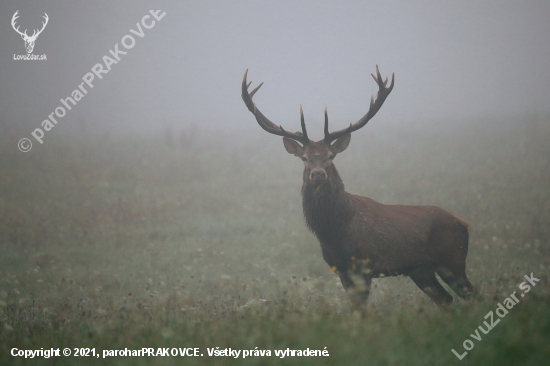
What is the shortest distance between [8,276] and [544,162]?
16084mm

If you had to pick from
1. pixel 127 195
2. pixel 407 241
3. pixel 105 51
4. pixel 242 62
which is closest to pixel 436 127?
pixel 127 195

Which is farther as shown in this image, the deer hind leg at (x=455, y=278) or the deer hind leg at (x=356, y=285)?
the deer hind leg at (x=455, y=278)

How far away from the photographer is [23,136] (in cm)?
2078

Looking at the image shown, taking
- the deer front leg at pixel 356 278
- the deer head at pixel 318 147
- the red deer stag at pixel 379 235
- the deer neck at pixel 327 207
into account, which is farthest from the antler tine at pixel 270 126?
the deer front leg at pixel 356 278

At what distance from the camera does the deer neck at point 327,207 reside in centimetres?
603

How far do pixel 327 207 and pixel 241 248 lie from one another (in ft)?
15.3

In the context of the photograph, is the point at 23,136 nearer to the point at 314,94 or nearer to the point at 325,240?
the point at 325,240

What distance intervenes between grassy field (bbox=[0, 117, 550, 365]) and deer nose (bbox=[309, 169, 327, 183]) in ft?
4.56

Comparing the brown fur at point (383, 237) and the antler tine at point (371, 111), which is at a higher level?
the antler tine at point (371, 111)

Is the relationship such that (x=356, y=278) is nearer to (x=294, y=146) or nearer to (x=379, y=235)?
(x=379, y=235)

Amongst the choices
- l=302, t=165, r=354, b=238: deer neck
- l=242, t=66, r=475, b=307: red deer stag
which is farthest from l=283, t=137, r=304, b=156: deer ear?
l=302, t=165, r=354, b=238: deer neck

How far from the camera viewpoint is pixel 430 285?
6.30 m

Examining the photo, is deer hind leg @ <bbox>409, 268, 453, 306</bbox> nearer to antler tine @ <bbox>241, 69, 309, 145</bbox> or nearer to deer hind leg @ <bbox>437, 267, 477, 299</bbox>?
deer hind leg @ <bbox>437, 267, 477, 299</bbox>

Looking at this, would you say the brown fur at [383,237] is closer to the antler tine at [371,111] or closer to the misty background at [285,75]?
the antler tine at [371,111]
